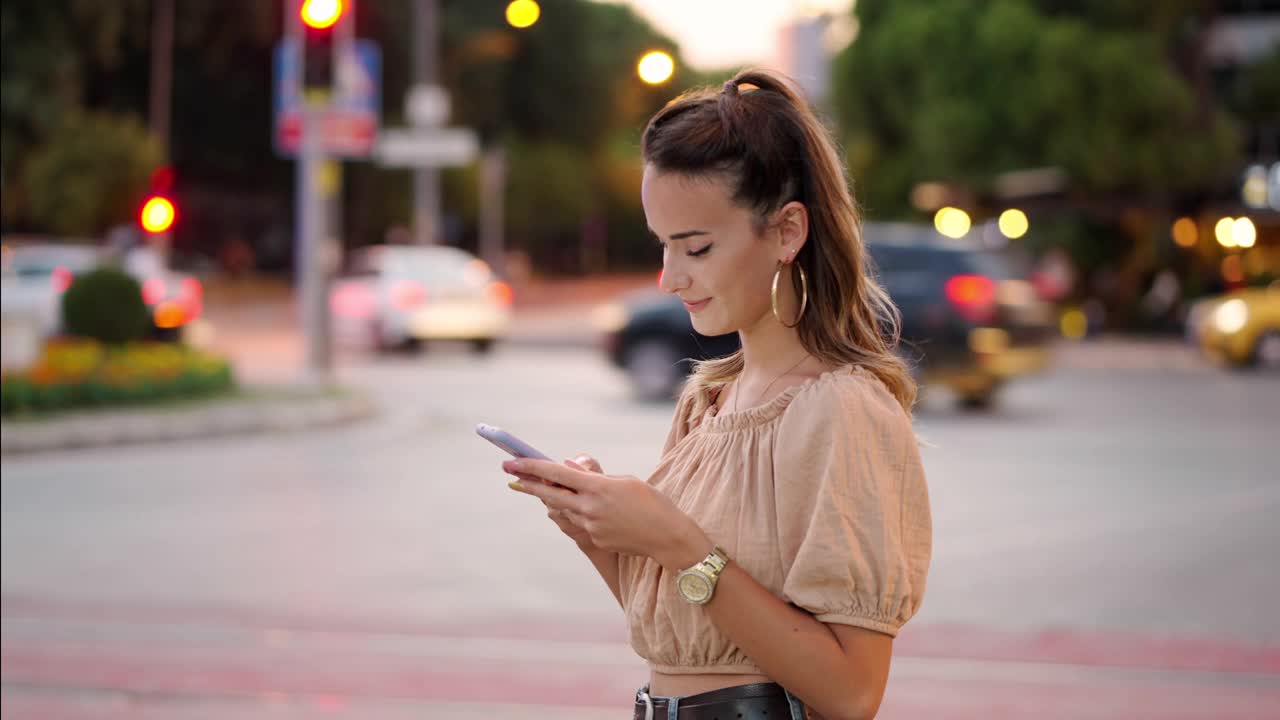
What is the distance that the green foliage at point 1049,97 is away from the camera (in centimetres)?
3306

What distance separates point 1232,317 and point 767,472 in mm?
23122

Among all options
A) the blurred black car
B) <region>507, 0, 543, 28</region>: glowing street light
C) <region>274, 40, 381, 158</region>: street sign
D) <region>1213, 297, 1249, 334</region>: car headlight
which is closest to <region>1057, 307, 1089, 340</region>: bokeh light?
<region>1213, 297, 1249, 334</region>: car headlight

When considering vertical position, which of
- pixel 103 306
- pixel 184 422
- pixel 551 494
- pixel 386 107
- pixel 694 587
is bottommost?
pixel 694 587

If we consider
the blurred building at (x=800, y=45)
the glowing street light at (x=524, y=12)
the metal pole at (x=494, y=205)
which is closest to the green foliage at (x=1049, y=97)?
the metal pole at (x=494, y=205)

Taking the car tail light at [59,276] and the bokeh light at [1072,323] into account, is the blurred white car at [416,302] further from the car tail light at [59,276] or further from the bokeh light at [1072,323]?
the bokeh light at [1072,323]

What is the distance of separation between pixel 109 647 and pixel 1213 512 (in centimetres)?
663

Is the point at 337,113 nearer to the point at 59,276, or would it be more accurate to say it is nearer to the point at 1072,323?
the point at 59,276

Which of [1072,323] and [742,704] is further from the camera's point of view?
[1072,323]

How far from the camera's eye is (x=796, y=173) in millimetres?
2131

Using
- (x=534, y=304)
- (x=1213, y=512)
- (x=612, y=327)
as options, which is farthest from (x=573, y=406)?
(x=534, y=304)

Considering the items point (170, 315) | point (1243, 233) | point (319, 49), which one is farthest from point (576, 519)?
point (1243, 233)

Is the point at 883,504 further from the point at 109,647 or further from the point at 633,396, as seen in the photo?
the point at 633,396

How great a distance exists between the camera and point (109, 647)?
636cm

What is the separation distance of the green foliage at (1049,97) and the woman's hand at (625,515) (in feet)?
99.9
